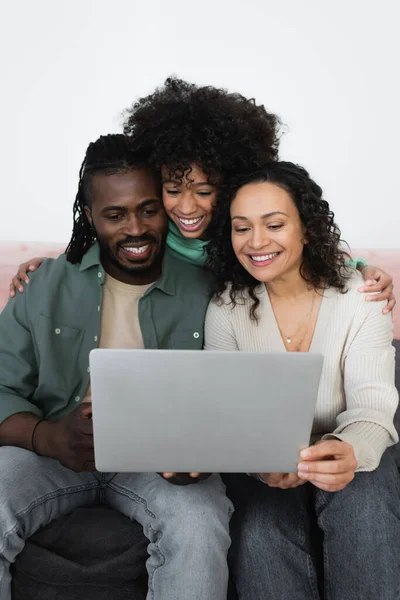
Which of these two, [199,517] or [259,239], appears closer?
[199,517]

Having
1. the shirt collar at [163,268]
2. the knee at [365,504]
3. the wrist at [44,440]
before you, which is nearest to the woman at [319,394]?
the knee at [365,504]

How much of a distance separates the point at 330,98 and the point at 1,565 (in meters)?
2.28

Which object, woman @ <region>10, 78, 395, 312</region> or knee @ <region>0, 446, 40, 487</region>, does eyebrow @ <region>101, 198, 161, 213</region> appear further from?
knee @ <region>0, 446, 40, 487</region>

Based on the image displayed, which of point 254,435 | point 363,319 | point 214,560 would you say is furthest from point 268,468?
point 363,319

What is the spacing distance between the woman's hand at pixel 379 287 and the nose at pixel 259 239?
25 cm

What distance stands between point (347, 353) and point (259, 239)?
1.08ft

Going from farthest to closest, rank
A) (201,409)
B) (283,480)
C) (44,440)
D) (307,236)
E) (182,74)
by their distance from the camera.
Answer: (182,74) < (307,236) < (44,440) < (283,480) < (201,409)

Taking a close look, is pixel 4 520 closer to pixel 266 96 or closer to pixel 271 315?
pixel 271 315

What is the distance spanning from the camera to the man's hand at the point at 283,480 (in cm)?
133

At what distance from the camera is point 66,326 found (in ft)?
5.59

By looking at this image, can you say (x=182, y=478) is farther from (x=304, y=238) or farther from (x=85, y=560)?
(x=304, y=238)

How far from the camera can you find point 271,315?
5.47 feet

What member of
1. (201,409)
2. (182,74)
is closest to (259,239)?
(201,409)

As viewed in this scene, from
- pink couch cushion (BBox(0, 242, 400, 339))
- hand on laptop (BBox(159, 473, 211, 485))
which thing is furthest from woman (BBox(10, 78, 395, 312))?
pink couch cushion (BBox(0, 242, 400, 339))
